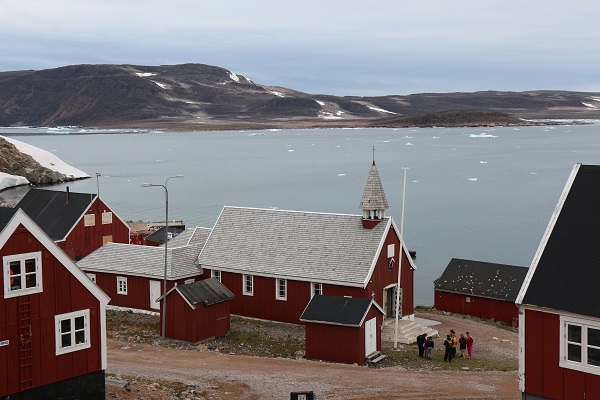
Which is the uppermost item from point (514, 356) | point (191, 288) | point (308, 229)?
point (308, 229)

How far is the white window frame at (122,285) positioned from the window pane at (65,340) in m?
15.7

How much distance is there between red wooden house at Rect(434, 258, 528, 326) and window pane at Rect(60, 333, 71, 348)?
2270 centimetres

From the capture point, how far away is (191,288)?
2841 centimetres

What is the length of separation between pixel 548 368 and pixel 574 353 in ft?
2.23

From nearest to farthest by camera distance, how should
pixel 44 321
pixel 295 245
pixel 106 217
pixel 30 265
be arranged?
pixel 30 265 < pixel 44 321 < pixel 295 245 < pixel 106 217

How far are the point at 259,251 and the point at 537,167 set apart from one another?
10044cm

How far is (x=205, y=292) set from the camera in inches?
1123

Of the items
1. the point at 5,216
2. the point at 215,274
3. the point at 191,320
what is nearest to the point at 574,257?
the point at 5,216

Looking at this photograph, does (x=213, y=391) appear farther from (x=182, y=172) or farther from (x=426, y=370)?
(x=182, y=172)

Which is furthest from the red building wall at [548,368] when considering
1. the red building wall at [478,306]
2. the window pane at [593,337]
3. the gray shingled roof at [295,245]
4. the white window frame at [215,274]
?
the red building wall at [478,306]

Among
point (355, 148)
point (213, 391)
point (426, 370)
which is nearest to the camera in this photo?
point (213, 391)

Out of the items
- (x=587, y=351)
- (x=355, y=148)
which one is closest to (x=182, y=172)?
(x=355, y=148)

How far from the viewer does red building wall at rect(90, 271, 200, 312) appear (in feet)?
106

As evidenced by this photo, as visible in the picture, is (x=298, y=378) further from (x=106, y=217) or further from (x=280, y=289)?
(x=106, y=217)
